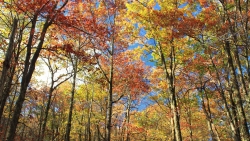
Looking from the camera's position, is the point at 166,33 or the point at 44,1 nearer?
the point at 44,1

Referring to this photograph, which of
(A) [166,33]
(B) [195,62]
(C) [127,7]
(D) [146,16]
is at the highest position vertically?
(C) [127,7]

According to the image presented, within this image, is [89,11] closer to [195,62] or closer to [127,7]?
[127,7]

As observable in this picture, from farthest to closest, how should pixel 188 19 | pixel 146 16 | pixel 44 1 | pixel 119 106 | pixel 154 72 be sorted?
pixel 119 106, pixel 154 72, pixel 146 16, pixel 188 19, pixel 44 1

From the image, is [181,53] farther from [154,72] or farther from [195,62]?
[154,72]

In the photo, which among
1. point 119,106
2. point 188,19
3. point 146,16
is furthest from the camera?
point 119,106

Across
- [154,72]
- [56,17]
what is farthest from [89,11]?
[154,72]

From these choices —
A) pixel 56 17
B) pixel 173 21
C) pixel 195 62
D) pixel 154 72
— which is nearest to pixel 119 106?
pixel 154 72

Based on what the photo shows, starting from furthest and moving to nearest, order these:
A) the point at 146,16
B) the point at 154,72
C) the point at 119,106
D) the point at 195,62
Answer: the point at 119,106 < the point at 154,72 < the point at 195,62 < the point at 146,16

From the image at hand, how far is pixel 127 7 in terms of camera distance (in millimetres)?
13781

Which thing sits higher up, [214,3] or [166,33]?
[214,3]

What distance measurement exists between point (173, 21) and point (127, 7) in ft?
10.6

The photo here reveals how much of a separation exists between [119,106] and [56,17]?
2504cm

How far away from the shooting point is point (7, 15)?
49.5 feet

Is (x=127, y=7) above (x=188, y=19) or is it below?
above
